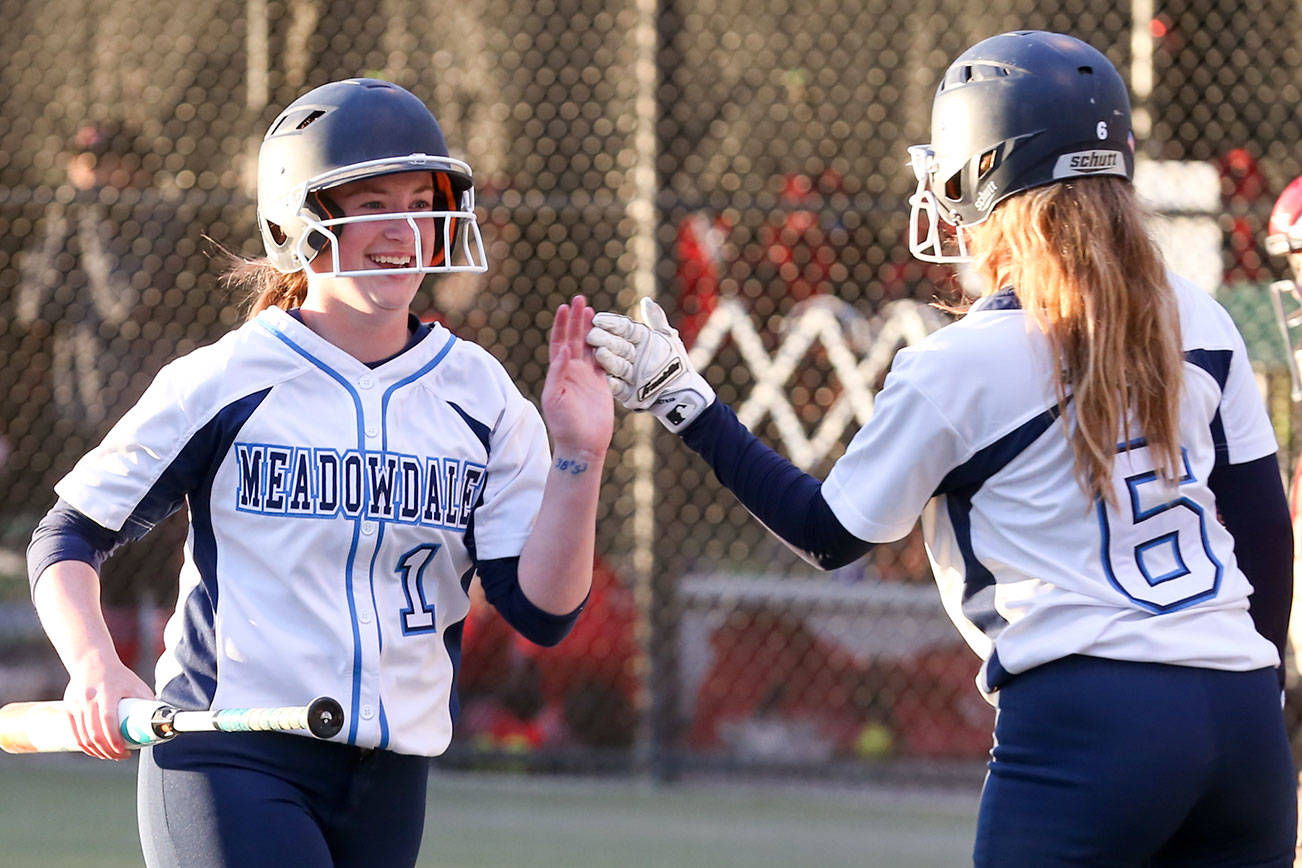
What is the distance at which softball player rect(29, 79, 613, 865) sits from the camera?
2352 mm

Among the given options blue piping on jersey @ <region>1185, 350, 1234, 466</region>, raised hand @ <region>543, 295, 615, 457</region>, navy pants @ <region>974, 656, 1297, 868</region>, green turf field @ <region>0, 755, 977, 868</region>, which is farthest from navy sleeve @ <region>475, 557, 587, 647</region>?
green turf field @ <region>0, 755, 977, 868</region>

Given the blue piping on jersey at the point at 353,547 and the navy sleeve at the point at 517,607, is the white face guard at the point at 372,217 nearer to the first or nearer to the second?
the blue piping on jersey at the point at 353,547

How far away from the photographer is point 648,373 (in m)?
2.55

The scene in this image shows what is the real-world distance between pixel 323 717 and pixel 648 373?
796 millimetres

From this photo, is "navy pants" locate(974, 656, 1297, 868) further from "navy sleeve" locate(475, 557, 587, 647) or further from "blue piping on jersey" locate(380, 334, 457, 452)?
"blue piping on jersey" locate(380, 334, 457, 452)

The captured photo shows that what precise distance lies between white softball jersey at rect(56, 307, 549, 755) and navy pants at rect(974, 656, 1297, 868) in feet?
→ 2.85

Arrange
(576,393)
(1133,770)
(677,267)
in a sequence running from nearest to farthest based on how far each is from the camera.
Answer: (1133,770) → (576,393) → (677,267)

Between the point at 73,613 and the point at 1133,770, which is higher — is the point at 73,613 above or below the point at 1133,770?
above

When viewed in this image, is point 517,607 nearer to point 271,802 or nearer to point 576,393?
point 576,393

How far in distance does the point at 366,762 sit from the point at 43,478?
5.14 meters

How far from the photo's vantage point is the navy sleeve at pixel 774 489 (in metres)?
2.32

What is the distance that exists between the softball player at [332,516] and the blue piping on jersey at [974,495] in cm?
58

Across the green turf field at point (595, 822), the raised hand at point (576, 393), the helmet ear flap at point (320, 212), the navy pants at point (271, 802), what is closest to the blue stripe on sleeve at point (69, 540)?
the navy pants at point (271, 802)

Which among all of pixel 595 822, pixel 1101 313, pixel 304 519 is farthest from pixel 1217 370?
pixel 595 822
